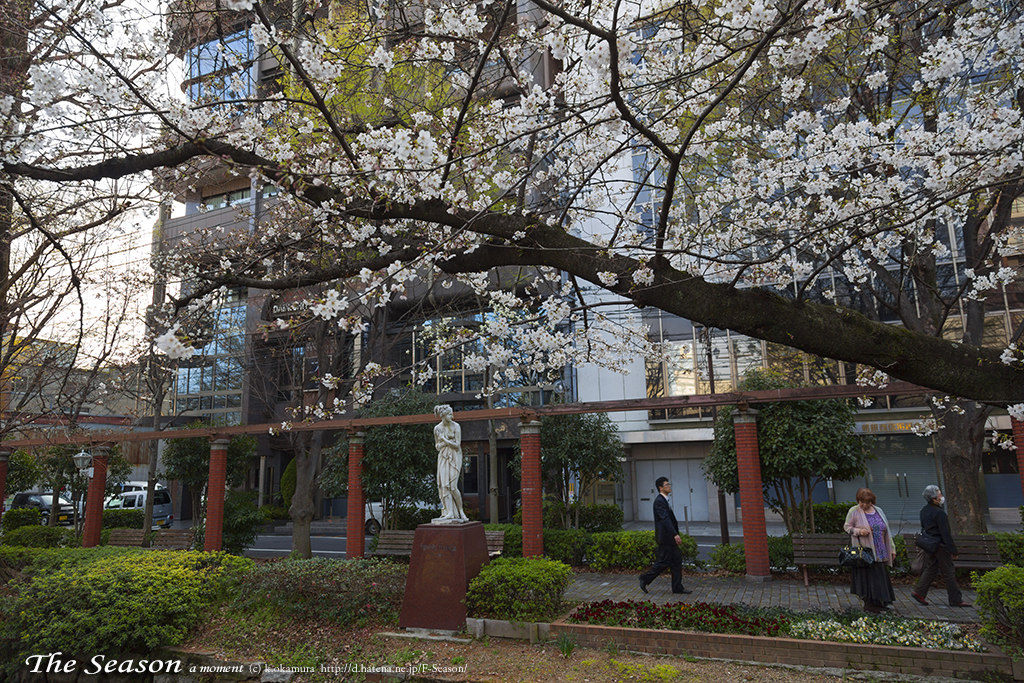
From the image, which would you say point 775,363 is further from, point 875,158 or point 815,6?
point 815,6

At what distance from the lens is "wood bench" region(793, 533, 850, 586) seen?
959 centimetres

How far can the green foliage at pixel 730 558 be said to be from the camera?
1098 centimetres

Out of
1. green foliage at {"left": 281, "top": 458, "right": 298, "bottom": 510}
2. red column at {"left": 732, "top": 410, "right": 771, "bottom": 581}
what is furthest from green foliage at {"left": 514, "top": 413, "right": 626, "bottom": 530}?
green foliage at {"left": 281, "top": 458, "right": 298, "bottom": 510}

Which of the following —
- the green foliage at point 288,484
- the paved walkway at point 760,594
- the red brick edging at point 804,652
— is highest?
the green foliage at point 288,484

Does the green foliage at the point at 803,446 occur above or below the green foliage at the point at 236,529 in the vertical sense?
above

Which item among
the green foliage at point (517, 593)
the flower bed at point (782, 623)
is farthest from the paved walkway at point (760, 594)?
the green foliage at point (517, 593)

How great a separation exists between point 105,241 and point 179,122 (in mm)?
4065

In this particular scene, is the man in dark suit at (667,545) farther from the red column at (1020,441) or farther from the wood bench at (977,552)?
the red column at (1020,441)

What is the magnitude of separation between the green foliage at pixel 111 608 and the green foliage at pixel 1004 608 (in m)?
9.11

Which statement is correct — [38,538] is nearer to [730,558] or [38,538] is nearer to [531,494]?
[531,494]

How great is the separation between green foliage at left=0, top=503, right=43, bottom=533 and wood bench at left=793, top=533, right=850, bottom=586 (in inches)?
809

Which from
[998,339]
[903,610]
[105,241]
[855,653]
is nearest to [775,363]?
[998,339]

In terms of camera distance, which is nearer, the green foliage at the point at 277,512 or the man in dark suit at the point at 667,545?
the man in dark suit at the point at 667,545

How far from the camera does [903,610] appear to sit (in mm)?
7980
